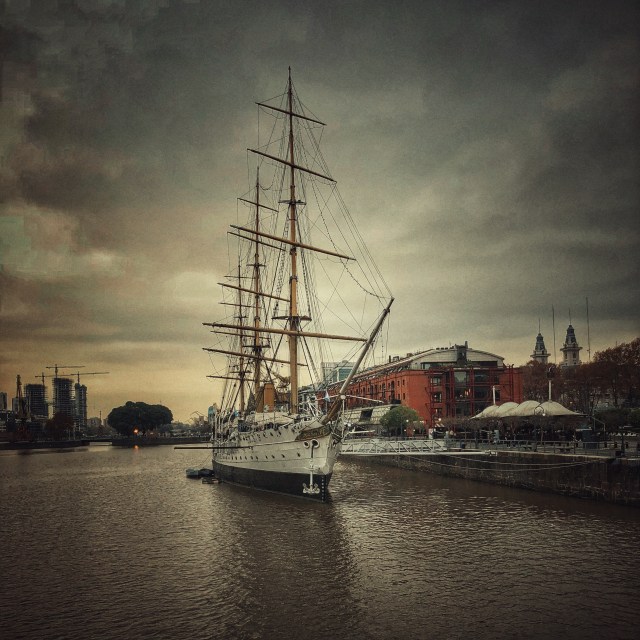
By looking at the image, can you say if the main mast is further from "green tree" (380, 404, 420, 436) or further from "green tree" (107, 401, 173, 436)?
"green tree" (107, 401, 173, 436)

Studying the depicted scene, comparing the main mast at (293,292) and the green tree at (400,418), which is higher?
the main mast at (293,292)

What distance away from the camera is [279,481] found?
42.8m

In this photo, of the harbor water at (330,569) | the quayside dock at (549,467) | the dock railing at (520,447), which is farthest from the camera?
the dock railing at (520,447)

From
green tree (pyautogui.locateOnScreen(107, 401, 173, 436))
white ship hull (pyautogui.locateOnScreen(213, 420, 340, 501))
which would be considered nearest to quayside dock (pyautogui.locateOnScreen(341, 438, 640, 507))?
white ship hull (pyautogui.locateOnScreen(213, 420, 340, 501))

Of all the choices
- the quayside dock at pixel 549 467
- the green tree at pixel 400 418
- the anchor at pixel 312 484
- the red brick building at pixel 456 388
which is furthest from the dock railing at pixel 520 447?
the red brick building at pixel 456 388

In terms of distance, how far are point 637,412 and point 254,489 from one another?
3975 centimetres

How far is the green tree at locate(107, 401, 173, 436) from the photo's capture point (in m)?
179

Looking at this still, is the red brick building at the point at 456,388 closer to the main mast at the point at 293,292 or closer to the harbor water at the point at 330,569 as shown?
the main mast at the point at 293,292

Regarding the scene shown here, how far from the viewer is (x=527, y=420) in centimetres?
5366

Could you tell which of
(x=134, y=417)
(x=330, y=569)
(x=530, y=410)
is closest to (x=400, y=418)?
(x=530, y=410)

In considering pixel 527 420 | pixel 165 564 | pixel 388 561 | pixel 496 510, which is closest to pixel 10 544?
pixel 165 564

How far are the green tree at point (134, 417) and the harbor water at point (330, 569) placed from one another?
144617 millimetres

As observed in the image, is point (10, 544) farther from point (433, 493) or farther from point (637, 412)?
point (637, 412)

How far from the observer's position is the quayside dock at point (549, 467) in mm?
32219
